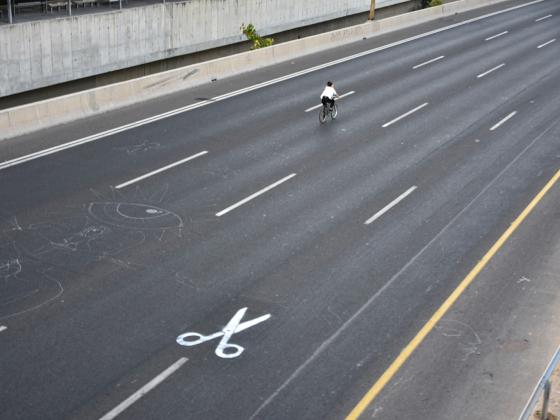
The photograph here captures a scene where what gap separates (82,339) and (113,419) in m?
2.29

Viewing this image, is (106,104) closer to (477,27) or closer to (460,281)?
(460,281)

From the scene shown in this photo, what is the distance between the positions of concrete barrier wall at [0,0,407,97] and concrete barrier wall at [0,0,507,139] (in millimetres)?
3182

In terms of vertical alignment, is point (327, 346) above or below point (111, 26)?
below

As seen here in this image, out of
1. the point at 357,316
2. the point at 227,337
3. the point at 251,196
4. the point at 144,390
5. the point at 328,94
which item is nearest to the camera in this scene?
the point at 144,390

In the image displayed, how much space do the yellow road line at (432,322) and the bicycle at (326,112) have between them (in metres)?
8.26

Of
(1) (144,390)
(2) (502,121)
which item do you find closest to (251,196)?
(1) (144,390)

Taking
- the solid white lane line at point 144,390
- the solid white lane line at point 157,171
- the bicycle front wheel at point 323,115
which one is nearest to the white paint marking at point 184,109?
the solid white lane line at point 157,171

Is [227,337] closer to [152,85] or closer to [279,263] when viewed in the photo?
[279,263]

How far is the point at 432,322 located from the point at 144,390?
484 centimetres

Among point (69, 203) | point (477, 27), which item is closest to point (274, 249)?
point (69, 203)

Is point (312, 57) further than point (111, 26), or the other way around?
A: point (312, 57)

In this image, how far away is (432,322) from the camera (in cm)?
1378

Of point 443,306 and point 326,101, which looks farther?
point 326,101

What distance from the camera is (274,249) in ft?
54.3
